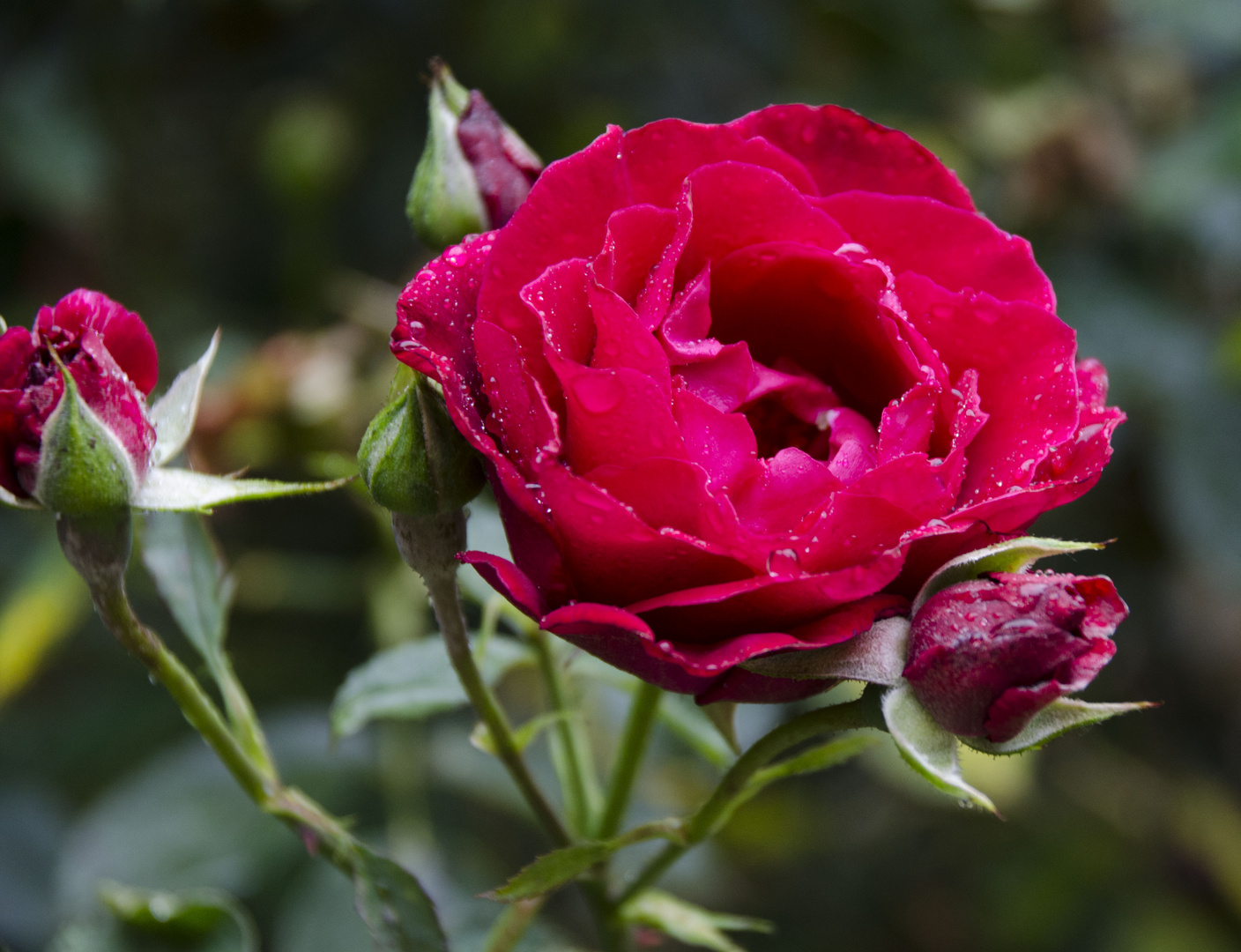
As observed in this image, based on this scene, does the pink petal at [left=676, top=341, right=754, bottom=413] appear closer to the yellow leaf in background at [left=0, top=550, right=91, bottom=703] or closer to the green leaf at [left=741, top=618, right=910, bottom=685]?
the green leaf at [left=741, top=618, right=910, bottom=685]

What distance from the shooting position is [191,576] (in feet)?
2.49

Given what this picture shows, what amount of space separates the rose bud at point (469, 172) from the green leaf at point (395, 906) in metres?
0.34

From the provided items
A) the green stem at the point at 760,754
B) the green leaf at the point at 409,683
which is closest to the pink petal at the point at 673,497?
the green stem at the point at 760,754

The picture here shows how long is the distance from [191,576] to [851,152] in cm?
48

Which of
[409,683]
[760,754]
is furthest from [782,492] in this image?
[409,683]

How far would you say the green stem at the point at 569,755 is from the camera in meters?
0.72

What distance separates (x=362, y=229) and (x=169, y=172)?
0.34 meters

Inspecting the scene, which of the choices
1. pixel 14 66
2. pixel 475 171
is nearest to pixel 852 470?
pixel 475 171

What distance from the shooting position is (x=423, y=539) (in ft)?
1.78

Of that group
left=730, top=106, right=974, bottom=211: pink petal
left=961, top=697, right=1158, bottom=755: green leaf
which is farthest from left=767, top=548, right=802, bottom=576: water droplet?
left=730, top=106, right=974, bottom=211: pink petal

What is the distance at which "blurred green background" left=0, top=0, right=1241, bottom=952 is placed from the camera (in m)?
1.29

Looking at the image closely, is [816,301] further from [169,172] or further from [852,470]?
[169,172]

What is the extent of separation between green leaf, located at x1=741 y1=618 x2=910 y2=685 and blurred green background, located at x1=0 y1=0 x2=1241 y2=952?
0.74 meters

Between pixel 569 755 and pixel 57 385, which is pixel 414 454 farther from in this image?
pixel 569 755
